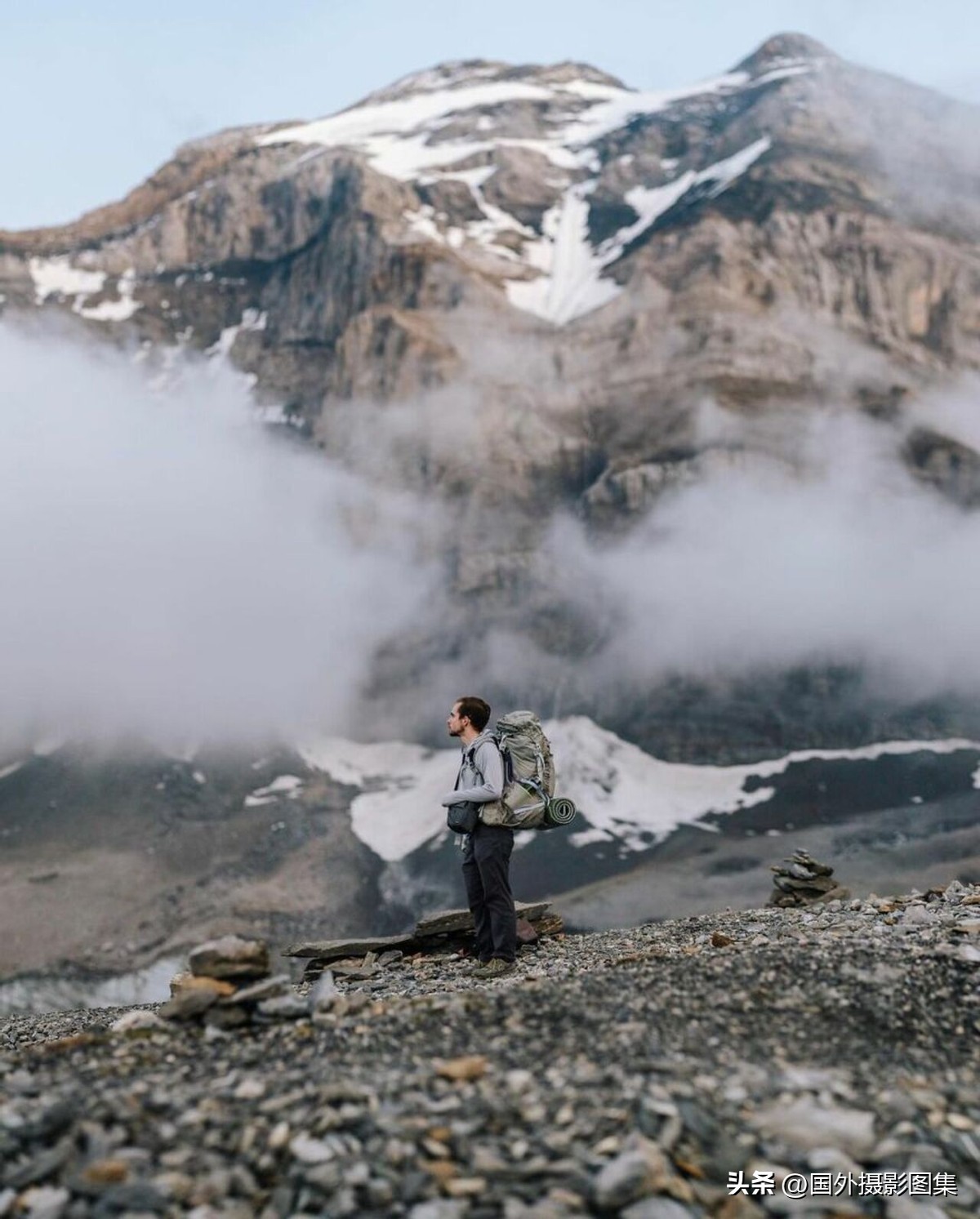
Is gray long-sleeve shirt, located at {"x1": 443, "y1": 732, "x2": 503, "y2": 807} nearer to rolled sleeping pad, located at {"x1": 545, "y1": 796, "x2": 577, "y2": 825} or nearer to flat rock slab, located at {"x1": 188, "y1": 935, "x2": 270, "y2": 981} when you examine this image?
rolled sleeping pad, located at {"x1": 545, "y1": 796, "x2": 577, "y2": 825}

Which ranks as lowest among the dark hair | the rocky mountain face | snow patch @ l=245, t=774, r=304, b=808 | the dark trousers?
snow patch @ l=245, t=774, r=304, b=808

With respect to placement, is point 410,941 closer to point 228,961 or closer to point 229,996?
point 228,961

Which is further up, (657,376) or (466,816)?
(657,376)

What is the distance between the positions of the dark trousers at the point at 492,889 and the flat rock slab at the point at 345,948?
5.87 meters

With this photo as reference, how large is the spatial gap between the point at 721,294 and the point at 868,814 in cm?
8827

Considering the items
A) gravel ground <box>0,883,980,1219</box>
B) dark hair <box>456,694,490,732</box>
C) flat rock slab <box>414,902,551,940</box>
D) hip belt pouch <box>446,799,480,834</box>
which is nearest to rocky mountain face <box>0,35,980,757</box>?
flat rock slab <box>414,902,551,940</box>

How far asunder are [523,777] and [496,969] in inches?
103

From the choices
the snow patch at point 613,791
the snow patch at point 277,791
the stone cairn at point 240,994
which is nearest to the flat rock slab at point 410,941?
the stone cairn at point 240,994

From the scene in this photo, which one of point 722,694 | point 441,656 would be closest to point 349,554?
point 441,656

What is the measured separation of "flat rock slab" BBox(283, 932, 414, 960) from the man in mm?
6148

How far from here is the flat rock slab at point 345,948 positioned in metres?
19.3

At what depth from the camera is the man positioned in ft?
39.4

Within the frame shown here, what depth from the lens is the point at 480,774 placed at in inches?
476

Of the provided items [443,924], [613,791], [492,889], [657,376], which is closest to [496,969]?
[492,889]
